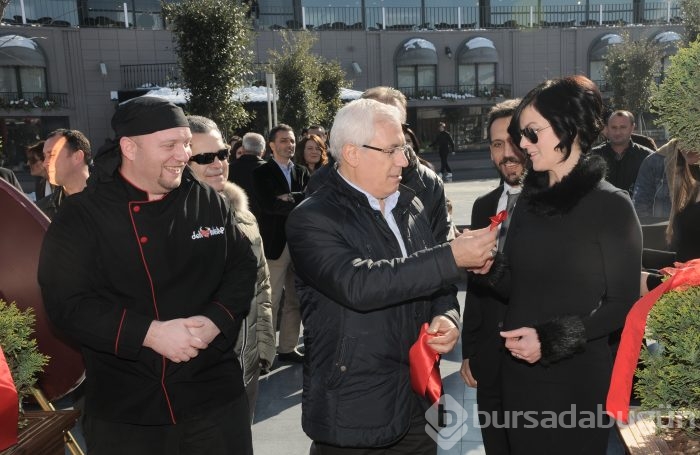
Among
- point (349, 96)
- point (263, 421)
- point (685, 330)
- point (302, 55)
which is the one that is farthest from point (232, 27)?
point (685, 330)

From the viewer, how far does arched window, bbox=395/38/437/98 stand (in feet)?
101

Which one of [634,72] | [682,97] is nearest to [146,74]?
[634,72]

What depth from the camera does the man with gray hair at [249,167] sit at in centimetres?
612

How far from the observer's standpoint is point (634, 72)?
2622 centimetres

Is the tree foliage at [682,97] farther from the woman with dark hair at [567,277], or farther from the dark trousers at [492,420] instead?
the dark trousers at [492,420]

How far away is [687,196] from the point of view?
3.33 metres

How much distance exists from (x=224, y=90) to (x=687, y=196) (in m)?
12.0

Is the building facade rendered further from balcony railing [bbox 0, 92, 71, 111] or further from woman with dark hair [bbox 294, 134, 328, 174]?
woman with dark hair [bbox 294, 134, 328, 174]

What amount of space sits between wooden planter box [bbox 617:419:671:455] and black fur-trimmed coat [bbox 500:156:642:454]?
0.23 m

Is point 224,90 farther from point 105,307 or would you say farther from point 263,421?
point 105,307

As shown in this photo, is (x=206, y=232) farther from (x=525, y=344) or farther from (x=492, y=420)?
(x=492, y=420)

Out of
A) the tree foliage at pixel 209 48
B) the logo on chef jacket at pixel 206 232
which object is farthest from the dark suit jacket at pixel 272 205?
the tree foliage at pixel 209 48

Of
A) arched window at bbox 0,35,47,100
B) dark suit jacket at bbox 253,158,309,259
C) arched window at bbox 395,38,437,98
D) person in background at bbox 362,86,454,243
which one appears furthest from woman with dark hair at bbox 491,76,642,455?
arched window at bbox 395,38,437,98

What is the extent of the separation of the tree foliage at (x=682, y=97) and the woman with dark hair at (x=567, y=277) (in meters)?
0.24
